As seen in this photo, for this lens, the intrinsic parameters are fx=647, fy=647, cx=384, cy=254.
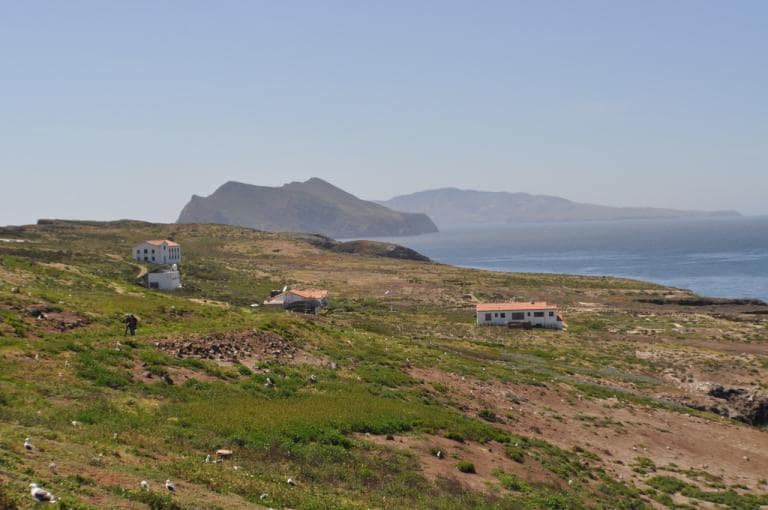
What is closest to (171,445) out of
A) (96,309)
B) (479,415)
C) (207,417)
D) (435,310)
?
(207,417)

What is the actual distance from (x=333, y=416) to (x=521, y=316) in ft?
186

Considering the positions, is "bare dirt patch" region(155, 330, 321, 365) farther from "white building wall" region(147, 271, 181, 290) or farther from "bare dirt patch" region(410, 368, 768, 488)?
"white building wall" region(147, 271, 181, 290)

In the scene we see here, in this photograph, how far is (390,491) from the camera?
17.8 m

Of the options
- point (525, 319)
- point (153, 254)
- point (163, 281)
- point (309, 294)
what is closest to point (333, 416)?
point (309, 294)

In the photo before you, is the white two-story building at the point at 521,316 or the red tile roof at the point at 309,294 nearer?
the red tile roof at the point at 309,294

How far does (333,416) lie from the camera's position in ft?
75.0

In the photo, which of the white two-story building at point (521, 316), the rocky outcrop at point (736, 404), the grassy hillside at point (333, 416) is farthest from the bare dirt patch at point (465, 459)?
the white two-story building at point (521, 316)

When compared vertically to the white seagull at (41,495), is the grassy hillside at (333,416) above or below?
below

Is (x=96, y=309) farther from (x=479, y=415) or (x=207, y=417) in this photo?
(x=479, y=415)

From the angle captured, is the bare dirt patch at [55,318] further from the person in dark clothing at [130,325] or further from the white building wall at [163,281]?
the white building wall at [163,281]

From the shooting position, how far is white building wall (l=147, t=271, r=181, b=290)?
74750mm

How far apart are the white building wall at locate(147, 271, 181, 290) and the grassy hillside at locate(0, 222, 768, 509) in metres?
18.1

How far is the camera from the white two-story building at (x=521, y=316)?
7550 cm

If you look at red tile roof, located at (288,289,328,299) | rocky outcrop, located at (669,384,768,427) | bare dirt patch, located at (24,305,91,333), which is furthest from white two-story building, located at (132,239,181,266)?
rocky outcrop, located at (669,384,768,427)
